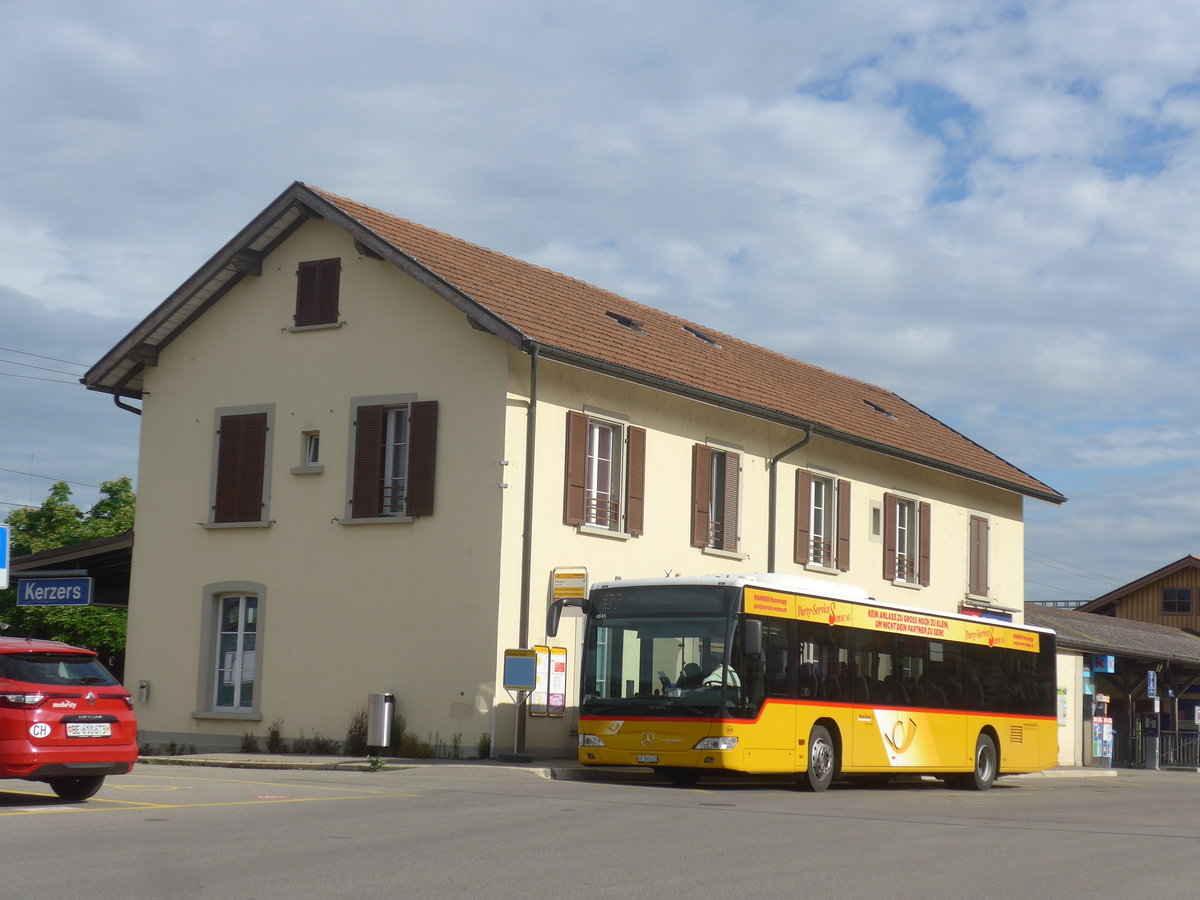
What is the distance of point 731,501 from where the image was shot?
90.6 feet

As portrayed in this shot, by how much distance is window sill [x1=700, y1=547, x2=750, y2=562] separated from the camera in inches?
1056

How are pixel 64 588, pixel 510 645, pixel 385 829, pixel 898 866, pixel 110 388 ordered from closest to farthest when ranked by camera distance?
pixel 898 866
pixel 385 829
pixel 510 645
pixel 64 588
pixel 110 388

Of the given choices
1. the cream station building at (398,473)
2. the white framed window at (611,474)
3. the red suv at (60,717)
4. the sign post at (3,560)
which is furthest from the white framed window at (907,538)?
the red suv at (60,717)

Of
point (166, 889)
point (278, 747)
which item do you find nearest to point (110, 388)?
point (278, 747)

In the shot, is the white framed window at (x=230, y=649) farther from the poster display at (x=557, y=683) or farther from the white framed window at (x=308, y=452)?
the poster display at (x=557, y=683)

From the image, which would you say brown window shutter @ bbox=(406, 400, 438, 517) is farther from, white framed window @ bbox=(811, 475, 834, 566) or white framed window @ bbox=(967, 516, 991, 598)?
white framed window @ bbox=(967, 516, 991, 598)

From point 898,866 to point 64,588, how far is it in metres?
16.9

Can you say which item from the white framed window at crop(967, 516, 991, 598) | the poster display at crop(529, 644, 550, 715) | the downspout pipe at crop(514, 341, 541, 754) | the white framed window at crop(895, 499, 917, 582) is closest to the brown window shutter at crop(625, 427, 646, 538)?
the downspout pipe at crop(514, 341, 541, 754)

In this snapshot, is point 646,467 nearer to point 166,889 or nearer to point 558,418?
point 558,418

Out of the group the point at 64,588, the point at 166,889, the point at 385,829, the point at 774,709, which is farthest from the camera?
the point at 64,588

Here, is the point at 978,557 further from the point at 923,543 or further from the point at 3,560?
the point at 3,560

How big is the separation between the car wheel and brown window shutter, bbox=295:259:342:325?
11.8 meters

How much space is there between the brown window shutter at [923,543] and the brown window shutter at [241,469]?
47.5 feet

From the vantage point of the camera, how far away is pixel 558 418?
78.8 ft
